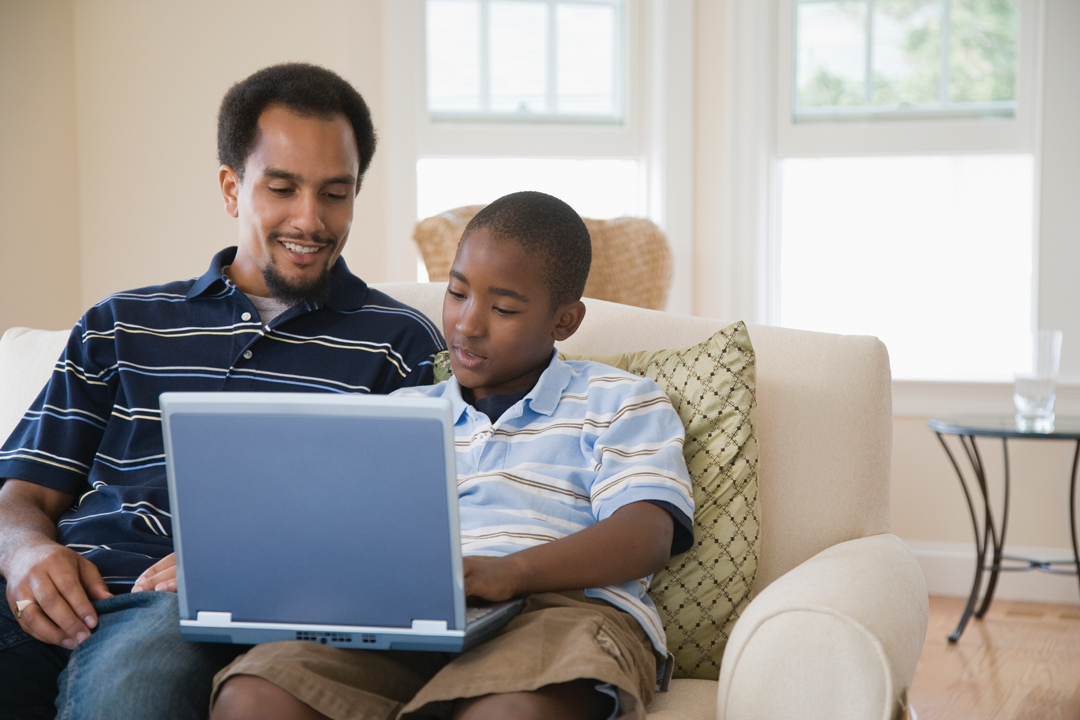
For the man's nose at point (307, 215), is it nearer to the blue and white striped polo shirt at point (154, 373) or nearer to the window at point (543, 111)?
the blue and white striped polo shirt at point (154, 373)

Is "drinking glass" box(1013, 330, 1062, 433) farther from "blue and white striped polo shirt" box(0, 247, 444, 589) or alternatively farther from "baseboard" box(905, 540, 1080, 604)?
"blue and white striped polo shirt" box(0, 247, 444, 589)

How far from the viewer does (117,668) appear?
39.2 inches

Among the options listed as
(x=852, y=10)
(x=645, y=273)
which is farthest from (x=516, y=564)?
(x=852, y=10)

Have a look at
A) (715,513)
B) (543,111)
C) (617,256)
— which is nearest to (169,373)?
(715,513)

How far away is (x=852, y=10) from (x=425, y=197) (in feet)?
5.23

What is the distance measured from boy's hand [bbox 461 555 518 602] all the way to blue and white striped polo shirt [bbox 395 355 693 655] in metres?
0.13

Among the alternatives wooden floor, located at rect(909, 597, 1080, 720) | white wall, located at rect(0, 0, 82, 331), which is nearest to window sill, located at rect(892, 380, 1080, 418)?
wooden floor, located at rect(909, 597, 1080, 720)

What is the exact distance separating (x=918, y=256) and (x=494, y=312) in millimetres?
2442

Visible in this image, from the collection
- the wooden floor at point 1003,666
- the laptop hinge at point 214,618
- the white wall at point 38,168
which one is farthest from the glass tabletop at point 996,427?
the white wall at point 38,168

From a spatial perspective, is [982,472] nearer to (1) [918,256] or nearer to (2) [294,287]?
(1) [918,256]

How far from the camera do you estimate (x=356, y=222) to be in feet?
10.7

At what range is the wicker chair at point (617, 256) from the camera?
2648 mm

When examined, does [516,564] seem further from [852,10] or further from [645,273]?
[852,10]

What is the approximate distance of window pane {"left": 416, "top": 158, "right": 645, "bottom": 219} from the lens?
336 cm
